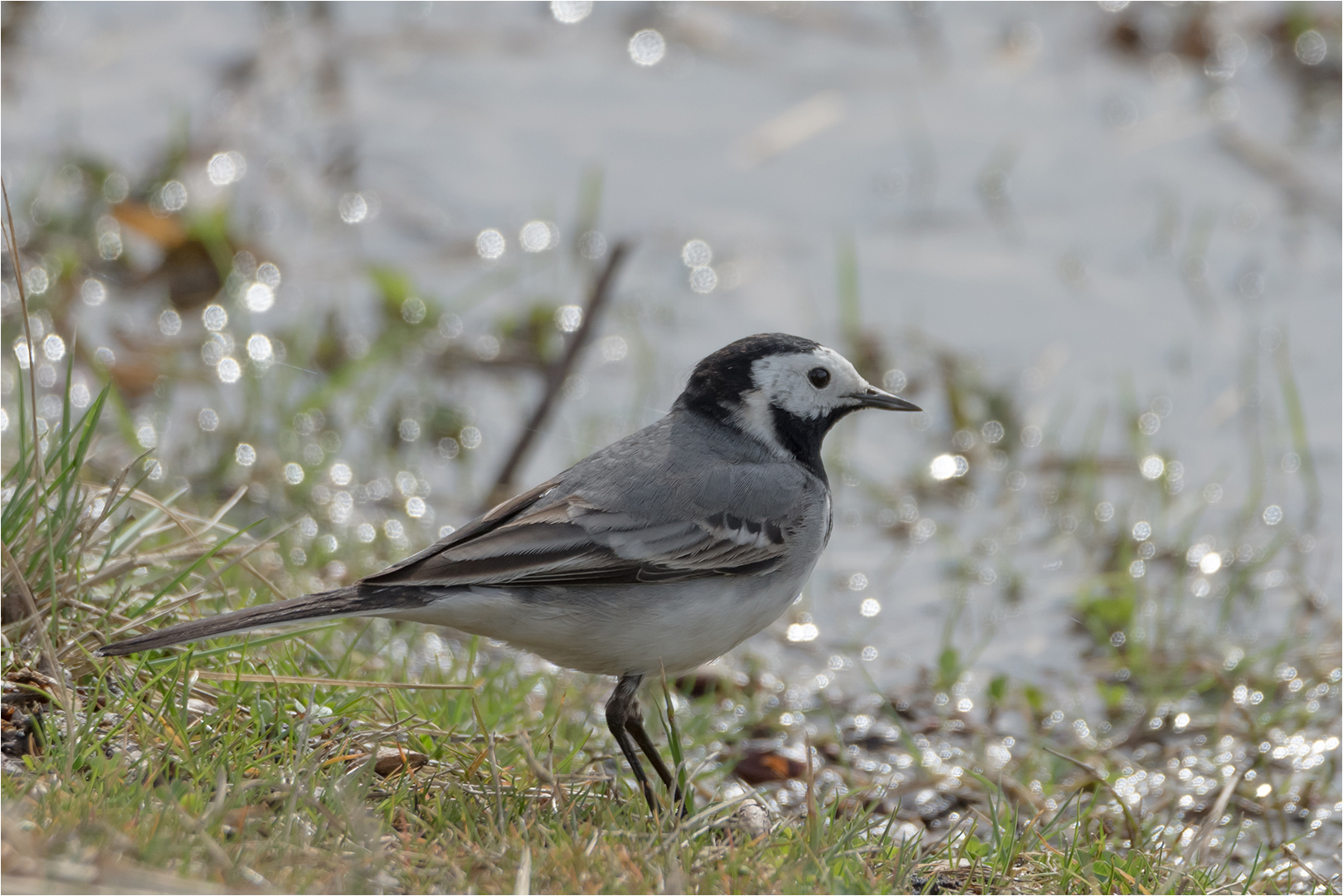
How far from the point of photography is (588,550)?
4.62 meters

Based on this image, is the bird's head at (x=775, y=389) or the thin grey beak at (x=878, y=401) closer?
the bird's head at (x=775, y=389)

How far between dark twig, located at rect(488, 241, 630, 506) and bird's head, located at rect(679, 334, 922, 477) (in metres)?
1.83

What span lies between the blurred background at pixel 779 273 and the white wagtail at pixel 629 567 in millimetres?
1419

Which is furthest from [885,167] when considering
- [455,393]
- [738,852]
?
[738,852]

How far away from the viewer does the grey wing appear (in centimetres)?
449

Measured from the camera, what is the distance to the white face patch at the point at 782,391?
550 cm

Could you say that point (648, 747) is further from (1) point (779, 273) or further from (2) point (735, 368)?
(1) point (779, 273)

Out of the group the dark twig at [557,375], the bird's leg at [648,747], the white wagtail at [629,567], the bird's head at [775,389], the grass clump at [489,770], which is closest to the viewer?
the grass clump at [489,770]

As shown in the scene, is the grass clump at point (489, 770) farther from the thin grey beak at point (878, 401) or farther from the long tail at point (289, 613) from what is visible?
the thin grey beak at point (878, 401)

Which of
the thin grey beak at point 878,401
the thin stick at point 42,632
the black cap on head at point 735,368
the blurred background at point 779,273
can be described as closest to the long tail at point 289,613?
the thin stick at point 42,632

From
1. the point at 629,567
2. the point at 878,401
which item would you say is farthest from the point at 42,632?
the point at 878,401

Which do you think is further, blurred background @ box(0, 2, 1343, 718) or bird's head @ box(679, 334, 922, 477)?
blurred background @ box(0, 2, 1343, 718)

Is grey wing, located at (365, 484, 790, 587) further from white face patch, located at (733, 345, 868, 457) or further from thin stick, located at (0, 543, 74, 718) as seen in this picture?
thin stick, located at (0, 543, 74, 718)

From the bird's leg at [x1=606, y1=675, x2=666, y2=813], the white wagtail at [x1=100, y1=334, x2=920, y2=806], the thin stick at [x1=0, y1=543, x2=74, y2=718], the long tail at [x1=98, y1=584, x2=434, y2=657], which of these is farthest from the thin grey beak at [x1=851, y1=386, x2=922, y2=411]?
the thin stick at [x1=0, y1=543, x2=74, y2=718]
